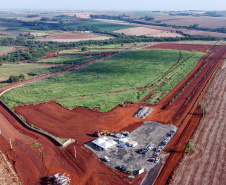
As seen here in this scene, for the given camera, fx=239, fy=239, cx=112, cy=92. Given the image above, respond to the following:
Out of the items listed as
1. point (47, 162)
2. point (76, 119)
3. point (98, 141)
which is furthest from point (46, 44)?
point (47, 162)

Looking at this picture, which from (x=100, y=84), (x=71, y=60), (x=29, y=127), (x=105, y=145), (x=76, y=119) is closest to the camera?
(x=105, y=145)

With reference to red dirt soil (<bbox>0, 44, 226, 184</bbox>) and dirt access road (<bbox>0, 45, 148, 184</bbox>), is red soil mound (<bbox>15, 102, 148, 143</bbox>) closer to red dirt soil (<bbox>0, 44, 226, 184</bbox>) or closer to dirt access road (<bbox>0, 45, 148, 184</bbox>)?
red dirt soil (<bbox>0, 44, 226, 184</bbox>)

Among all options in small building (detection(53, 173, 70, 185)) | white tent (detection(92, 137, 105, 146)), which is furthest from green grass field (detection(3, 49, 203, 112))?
small building (detection(53, 173, 70, 185))

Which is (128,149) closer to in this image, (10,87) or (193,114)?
(193,114)

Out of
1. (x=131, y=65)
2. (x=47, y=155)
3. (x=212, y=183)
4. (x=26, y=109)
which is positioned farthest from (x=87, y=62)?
(x=212, y=183)

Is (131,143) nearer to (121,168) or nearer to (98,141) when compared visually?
(98,141)
